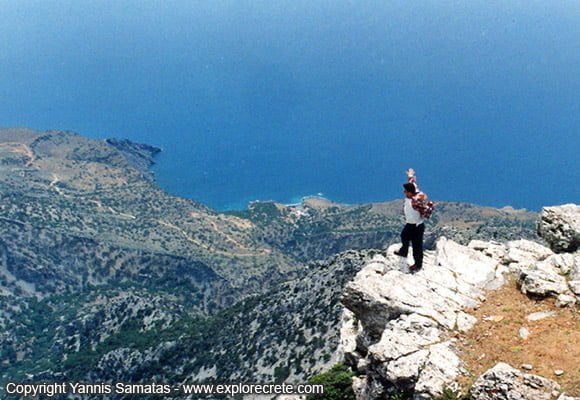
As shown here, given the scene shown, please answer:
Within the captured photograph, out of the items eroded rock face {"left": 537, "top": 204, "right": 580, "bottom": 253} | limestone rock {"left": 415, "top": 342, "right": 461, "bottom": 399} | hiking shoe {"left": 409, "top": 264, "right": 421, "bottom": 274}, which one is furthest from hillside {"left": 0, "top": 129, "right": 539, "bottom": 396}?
limestone rock {"left": 415, "top": 342, "right": 461, "bottom": 399}

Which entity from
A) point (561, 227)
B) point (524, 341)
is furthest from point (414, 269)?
point (561, 227)

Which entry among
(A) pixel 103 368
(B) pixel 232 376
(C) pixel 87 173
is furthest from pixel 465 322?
(C) pixel 87 173

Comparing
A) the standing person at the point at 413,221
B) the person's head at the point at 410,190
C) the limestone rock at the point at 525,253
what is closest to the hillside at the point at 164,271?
the limestone rock at the point at 525,253

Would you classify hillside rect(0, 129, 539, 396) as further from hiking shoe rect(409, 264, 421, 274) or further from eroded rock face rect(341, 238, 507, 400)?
hiking shoe rect(409, 264, 421, 274)

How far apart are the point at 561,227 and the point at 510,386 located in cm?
1069

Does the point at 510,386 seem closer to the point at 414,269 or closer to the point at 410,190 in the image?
the point at 414,269

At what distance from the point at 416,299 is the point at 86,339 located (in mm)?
79224

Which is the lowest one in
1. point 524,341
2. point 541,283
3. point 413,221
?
point 524,341

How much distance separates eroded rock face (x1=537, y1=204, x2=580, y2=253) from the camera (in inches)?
851

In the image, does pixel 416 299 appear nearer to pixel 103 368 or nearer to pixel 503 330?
pixel 503 330

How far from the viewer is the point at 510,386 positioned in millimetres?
13281

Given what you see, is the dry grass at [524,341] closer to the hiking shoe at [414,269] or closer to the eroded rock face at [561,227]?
the hiking shoe at [414,269]

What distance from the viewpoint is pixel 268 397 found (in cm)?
3959

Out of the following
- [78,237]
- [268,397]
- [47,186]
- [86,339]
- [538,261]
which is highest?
[47,186]
